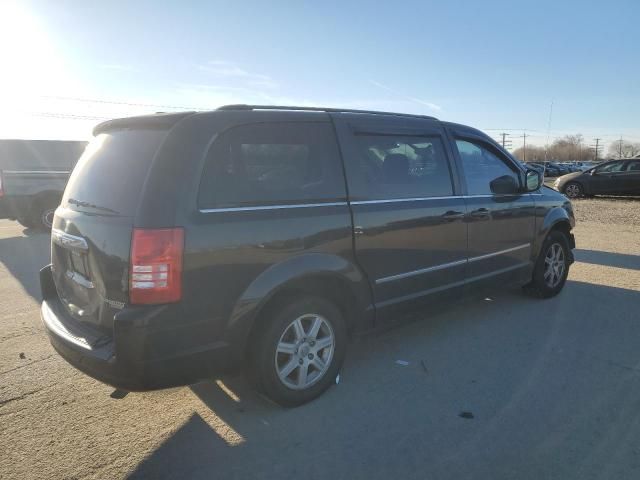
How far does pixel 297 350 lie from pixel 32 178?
32.6ft

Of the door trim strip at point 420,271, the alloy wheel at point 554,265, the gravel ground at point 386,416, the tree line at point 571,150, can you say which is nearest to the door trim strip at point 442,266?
the door trim strip at point 420,271

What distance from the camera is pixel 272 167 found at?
10.4 feet

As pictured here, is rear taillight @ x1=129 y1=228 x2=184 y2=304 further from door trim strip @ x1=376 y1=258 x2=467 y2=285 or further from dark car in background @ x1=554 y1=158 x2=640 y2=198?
dark car in background @ x1=554 y1=158 x2=640 y2=198

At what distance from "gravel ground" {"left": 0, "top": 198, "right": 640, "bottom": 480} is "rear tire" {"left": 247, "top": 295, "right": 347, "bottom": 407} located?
151 mm

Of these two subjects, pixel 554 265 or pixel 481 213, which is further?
pixel 554 265

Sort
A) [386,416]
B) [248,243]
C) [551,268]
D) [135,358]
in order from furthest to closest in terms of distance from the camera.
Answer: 1. [551,268]
2. [386,416]
3. [248,243]
4. [135,358]

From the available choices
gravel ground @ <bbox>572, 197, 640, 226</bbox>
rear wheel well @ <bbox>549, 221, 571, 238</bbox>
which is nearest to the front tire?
gravel ground @ <bbox>572, 197, 640, 226</bbox>

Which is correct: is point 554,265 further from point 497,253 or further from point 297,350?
point 297,350

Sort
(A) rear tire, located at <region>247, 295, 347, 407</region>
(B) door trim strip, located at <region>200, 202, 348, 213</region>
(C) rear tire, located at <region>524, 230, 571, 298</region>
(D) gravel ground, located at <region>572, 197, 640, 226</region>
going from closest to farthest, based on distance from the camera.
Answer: (B) door trim strip, located at <region>200, 202, 348, 213</region> → (A) rear tire, located at <region>247, 295, 347, 407</region> → (C) rear tire, located at <region>524, 230, 571, 298</region> → (D) gravel ground, located at <region>572, 197, 640, 226</region>

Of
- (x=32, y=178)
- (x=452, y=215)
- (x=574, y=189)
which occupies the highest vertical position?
(x=32, y=178)

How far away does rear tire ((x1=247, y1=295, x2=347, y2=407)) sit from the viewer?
9.98ft

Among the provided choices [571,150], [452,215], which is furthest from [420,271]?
[571,150]

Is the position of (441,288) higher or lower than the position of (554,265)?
higher

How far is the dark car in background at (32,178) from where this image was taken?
34.4 feet
